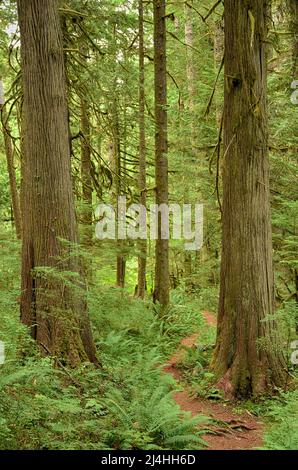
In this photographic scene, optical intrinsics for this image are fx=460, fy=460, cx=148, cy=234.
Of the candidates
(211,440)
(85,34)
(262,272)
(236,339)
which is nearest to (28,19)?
(85,34)

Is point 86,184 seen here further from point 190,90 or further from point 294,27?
point 190,90

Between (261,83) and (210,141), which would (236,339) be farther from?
(210,141)

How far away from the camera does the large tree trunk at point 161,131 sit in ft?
38.5

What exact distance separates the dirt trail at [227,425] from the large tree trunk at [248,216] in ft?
1.57

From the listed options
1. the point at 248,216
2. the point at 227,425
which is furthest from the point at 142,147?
the point at 227,425

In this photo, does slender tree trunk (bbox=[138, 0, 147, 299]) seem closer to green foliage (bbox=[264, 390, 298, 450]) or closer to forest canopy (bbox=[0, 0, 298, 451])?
forest canopy (bbox=[0, 0, 298, 451])

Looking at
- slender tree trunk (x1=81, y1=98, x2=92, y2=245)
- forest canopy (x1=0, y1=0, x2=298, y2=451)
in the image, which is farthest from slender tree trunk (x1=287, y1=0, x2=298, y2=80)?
slender tree trunk (x1=81, y1=98, x2=92, y2=245)

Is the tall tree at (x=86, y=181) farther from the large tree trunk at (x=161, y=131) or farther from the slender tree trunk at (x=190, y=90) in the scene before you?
the slender tree trunk at (x=190, y=90)

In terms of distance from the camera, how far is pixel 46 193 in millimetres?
6969

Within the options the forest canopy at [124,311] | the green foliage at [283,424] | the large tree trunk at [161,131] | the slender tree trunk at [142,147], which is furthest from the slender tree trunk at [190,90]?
the green foliage at [283,424]

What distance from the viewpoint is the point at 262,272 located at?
24.8ft

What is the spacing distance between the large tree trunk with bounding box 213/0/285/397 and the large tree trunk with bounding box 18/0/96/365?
254 centimetres

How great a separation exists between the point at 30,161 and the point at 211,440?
4.74 m

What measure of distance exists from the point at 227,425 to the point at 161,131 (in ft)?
25.7
